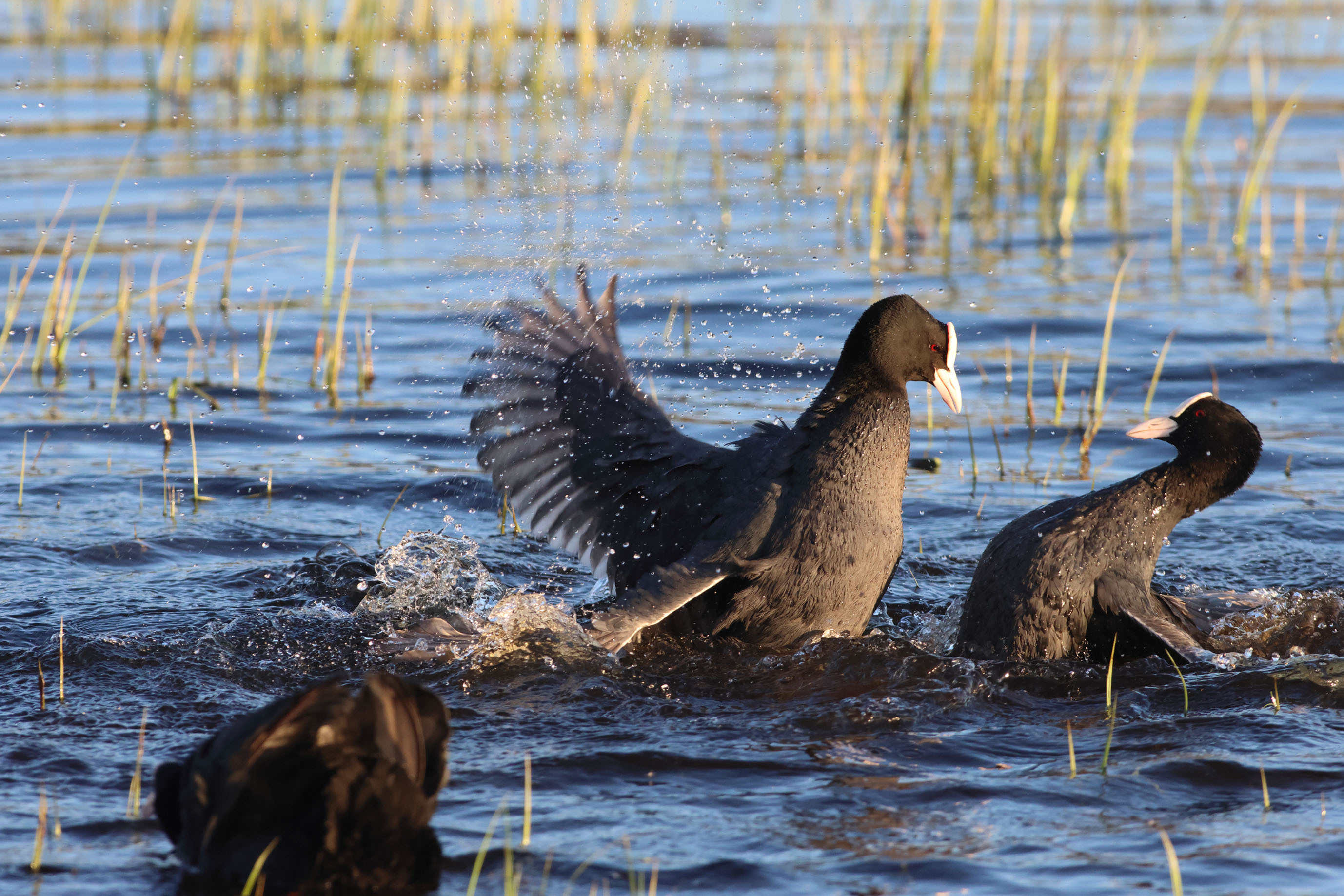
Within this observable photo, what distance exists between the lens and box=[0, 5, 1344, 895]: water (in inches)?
125

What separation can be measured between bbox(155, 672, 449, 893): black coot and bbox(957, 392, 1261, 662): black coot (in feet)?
6.53

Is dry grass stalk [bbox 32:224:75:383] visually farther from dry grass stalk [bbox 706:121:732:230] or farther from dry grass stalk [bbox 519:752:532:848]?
dry grass stalk [bbox 706:121:732:230]

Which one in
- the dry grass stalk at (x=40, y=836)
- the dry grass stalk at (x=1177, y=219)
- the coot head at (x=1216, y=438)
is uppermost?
the dry grass stalk at (x=1177, y=219)

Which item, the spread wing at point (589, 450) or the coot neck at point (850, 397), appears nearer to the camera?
the coot neck at point (850, 397)

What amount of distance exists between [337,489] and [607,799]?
2.87 meters

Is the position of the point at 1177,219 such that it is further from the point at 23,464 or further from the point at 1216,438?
the point at 23,464

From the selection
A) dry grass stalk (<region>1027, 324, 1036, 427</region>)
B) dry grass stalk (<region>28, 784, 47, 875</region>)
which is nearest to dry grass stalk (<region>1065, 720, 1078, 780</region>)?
dry grass stalk (<region>28, 784, 47, 875</region>)

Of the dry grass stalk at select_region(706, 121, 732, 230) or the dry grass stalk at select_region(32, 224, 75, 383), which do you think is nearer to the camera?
the dry grass stalk at select_region(32, 224, 75, 383)

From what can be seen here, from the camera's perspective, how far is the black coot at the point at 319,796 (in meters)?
2.76

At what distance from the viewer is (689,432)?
650 cm

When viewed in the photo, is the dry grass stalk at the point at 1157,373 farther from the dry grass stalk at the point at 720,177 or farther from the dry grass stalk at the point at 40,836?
the dry grass stalk at the point at 40,836

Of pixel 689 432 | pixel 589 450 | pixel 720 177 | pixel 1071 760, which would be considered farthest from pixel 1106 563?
pixel 720 177

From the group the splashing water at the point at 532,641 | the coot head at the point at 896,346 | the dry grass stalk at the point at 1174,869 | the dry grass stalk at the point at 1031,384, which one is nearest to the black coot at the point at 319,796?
the splashing water at the point at 532,641

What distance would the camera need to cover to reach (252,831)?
281cm
